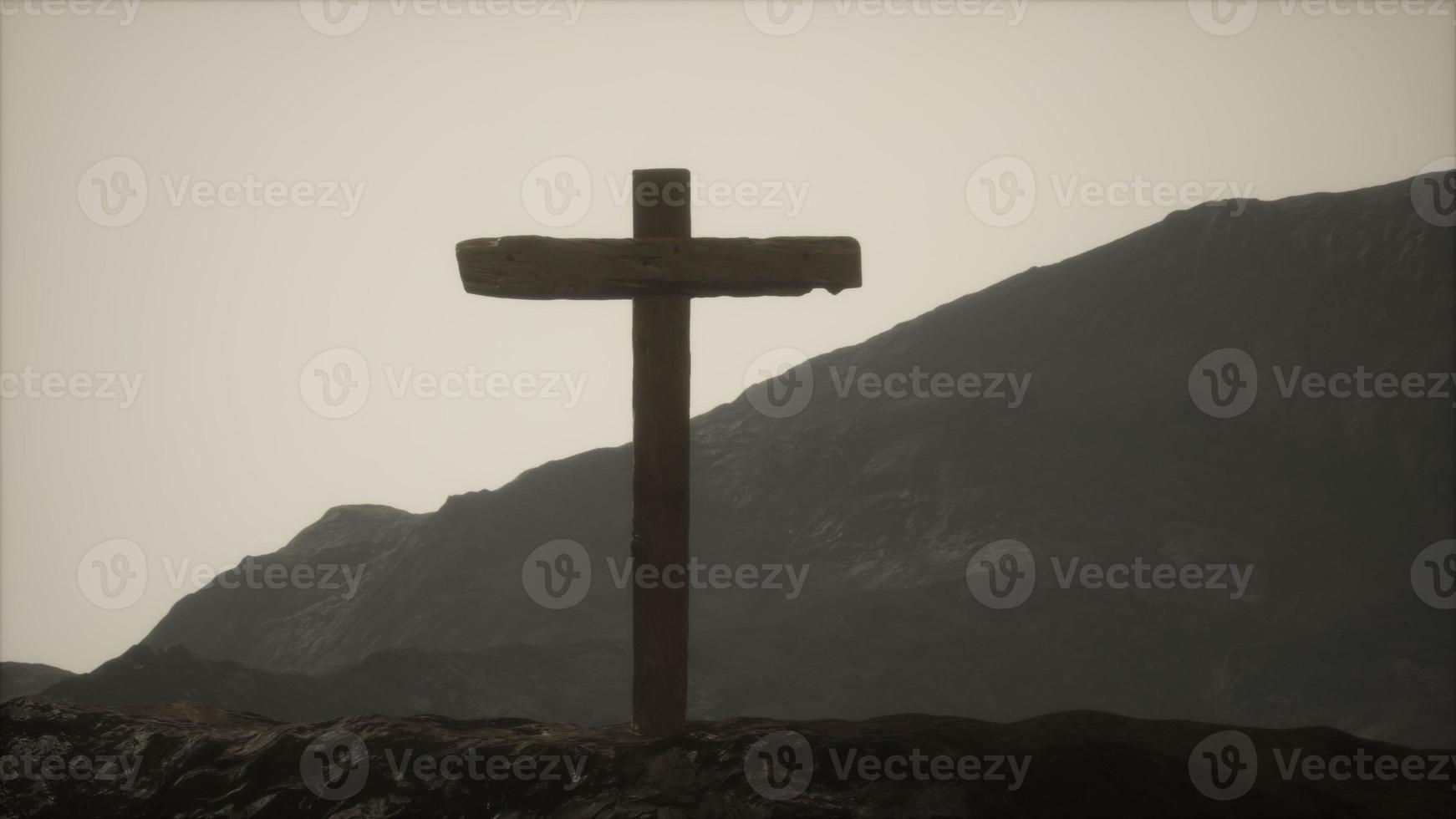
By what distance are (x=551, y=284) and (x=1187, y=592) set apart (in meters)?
39.3

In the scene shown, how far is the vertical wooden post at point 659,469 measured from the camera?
756 centimetres

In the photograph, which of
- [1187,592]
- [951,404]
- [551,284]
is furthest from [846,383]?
[551,284]

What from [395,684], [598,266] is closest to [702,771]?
[598,266]

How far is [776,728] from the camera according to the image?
257 inches

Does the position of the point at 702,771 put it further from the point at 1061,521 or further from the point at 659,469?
the point at 1061,521

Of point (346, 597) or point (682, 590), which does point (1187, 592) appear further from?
point (682, 590)

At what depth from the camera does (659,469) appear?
773 centimetres

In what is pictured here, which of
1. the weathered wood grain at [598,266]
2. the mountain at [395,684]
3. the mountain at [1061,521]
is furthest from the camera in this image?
the mountain at [1061,521]

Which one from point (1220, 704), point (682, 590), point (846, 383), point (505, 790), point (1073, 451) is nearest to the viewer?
point (505, 790)

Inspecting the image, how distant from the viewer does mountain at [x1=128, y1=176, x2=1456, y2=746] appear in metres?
38.5

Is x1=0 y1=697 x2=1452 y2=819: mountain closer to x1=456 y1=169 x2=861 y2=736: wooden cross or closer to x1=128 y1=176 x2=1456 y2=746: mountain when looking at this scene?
x1=456 y1=169 x2=861 y2=736: wooden cross

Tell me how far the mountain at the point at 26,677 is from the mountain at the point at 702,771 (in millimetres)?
40917

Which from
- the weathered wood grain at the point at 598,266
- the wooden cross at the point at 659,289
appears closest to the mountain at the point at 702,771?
the wooden cross at the point at 659,289

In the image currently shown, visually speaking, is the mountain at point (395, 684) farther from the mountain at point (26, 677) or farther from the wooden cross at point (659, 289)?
the wooden cross at point (659, 289)
